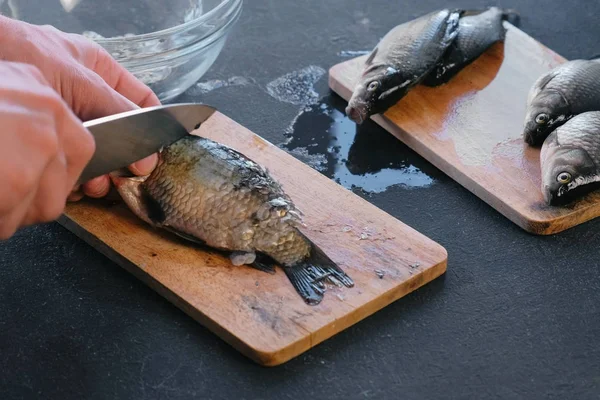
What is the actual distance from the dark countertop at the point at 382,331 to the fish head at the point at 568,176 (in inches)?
2.7

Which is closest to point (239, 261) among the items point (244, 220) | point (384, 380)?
point (244, 220)

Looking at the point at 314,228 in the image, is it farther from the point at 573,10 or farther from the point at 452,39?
the point at 573,10

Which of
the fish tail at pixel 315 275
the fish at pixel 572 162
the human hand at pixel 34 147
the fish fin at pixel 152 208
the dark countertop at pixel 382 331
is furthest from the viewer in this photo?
the fish at pixel 572 162

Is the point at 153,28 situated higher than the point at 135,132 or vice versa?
the point at 135,132

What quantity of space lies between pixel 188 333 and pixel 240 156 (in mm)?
345

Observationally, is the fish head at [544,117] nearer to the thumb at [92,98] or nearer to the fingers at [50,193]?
the thumb at [92,98]

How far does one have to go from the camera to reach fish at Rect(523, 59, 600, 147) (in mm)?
1874

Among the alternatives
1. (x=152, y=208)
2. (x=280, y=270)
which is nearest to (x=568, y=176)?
(x=280, y=270)

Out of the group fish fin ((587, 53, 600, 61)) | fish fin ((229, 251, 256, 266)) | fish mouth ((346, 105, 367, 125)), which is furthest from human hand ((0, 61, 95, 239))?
fish fin ((587, 53, 600, 61))

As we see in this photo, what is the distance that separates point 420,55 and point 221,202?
701 millimetres

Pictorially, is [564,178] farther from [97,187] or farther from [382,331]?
[97,187]

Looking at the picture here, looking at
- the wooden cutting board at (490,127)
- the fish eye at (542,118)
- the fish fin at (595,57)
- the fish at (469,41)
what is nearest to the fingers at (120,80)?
the wooden cutting board at (490,127)

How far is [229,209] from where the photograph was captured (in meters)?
1.57

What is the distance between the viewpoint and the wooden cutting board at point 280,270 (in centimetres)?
144
